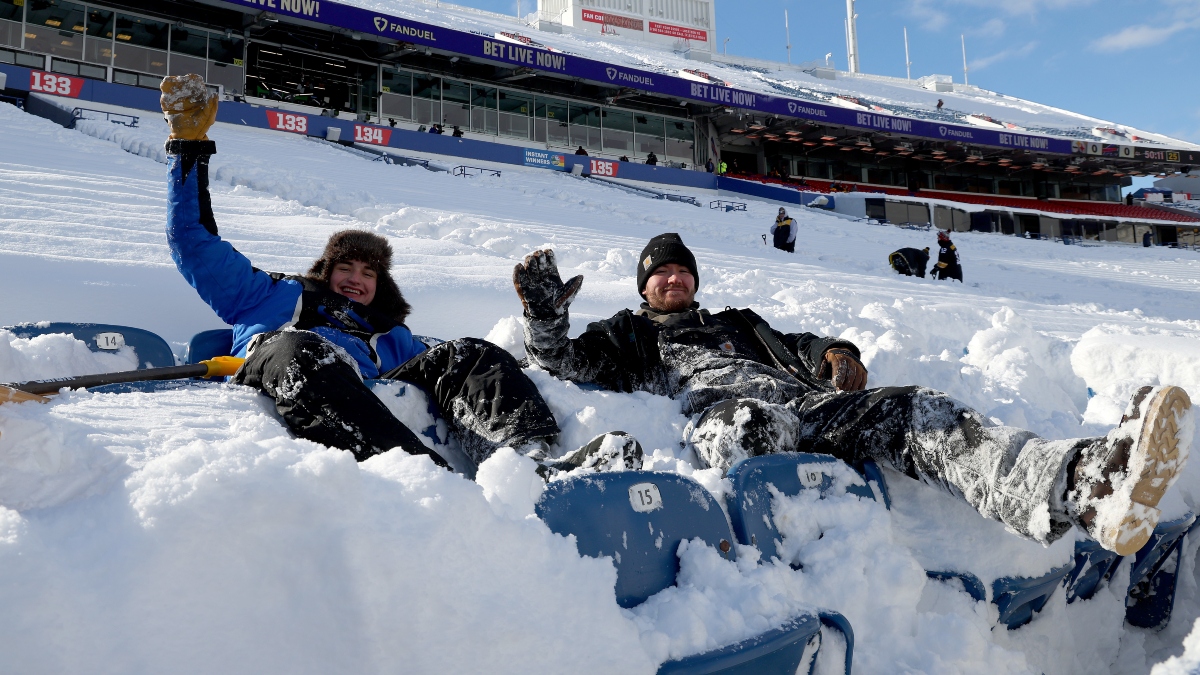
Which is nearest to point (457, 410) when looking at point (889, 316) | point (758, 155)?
point (889, 316)

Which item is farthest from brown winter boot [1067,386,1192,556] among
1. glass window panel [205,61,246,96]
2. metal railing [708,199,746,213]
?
glass window panel [205,61,246,96]

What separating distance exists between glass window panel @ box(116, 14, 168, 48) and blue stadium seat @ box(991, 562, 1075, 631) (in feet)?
71.4

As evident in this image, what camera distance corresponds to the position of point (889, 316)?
5.00m

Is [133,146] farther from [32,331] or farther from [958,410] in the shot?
[958,410]

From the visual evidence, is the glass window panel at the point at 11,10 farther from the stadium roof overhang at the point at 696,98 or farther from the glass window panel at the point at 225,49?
the glass window panel at the point at 225,49

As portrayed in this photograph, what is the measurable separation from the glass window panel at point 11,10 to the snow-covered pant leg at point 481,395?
20.1 meters

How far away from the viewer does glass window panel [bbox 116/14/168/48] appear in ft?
60.5

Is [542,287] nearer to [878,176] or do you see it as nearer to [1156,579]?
[1156,579]

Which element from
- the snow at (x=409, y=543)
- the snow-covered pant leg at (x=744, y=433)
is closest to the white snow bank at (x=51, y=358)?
the snow at (x=409, y=543)

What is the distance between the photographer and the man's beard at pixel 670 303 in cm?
305

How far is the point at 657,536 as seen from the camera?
4.42ft

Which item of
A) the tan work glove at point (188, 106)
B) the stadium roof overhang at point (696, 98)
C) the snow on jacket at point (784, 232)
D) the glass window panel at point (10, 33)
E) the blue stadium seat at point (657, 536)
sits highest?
the stadium roof overhang at point (696, 98)

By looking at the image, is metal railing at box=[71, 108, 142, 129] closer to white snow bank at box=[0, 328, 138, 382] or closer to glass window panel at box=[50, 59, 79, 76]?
glass window panel at box=[50, 59, 79, 76]

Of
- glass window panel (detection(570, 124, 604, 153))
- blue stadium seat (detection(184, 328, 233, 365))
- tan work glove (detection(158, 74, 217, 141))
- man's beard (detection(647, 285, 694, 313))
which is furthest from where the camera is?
glass window panel (detection(570, 124, 604, 153))
